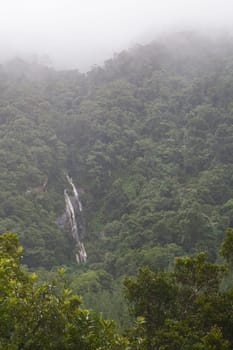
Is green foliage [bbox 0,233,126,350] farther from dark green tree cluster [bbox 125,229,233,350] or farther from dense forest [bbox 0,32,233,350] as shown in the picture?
dark green tree cluster [bbox 125,229,233,350]

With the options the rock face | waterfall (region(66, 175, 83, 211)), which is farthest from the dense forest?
the rock face

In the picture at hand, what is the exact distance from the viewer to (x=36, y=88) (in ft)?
367

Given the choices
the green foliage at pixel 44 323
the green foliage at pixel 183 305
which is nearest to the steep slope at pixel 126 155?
the green foliage at pixel 183 305

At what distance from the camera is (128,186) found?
3002 inches

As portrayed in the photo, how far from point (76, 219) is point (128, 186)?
9.91 m

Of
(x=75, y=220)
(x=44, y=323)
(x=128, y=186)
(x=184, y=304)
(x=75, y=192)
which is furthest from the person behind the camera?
(x=75, y=192)

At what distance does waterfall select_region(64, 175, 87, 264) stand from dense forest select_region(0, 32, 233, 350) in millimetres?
500

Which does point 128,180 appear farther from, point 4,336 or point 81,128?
point 4,336

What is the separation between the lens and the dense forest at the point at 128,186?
1434cm

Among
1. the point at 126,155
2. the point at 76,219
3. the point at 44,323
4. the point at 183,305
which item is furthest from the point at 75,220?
the point at 44,323

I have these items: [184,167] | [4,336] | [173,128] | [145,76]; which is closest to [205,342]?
[4,336]

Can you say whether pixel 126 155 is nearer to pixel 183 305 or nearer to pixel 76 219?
pixel 76 219

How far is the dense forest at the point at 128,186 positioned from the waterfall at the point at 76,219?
0.50 m

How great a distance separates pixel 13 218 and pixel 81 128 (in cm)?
3449
